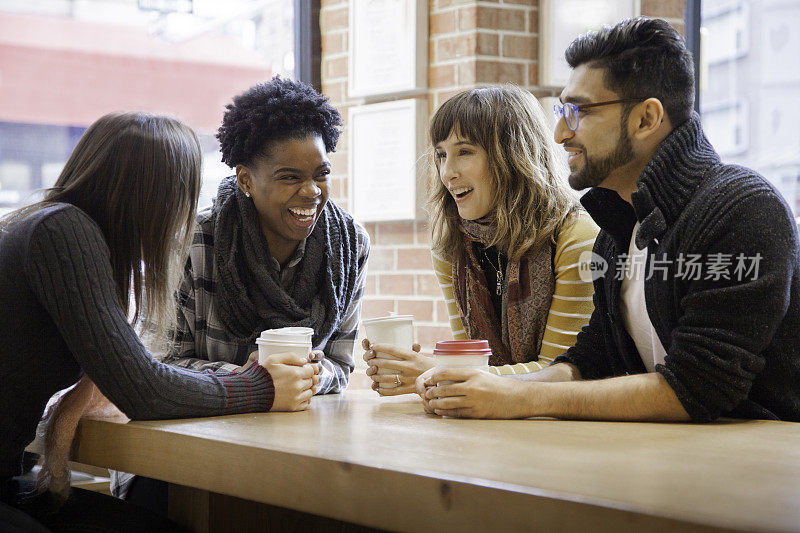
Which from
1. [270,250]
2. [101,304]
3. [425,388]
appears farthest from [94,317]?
[270,250]

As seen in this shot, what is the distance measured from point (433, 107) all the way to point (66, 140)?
1.57 m

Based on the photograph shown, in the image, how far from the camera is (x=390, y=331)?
202 centimetres

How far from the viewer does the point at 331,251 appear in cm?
240

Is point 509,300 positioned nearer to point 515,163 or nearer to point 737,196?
point 515,163

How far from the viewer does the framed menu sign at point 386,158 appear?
138 inches

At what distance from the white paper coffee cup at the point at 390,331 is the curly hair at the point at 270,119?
0.63m

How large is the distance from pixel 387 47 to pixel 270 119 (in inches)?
54.9

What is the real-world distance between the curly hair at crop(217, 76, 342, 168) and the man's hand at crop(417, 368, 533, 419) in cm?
95

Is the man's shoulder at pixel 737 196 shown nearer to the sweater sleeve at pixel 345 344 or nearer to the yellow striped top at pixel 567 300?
the yellow striped top at pixel 567 300

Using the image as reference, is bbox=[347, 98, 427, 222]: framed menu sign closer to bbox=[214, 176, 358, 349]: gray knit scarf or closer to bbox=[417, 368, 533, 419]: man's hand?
bbox=[214, 176, 358, 349]: gray knit scarf

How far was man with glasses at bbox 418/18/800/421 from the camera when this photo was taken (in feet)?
5.10

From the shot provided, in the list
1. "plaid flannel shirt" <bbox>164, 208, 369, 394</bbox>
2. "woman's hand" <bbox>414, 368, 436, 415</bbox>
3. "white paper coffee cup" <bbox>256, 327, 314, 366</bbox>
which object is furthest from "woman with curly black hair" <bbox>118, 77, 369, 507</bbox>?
"woman's hand" <bbox>414, 368, 436, 415</bbox>

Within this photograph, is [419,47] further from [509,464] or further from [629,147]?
[509,464]

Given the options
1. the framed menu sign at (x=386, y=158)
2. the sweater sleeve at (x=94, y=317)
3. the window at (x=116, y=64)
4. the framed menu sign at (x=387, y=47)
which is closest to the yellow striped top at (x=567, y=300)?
the sweater sleeve at (x=94, y=317)
